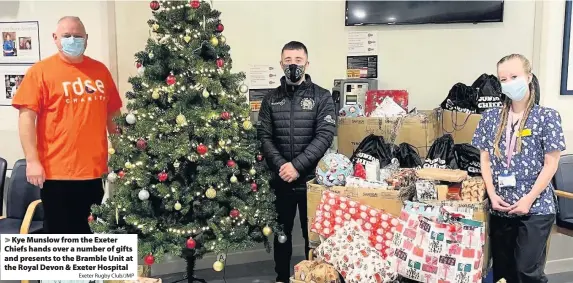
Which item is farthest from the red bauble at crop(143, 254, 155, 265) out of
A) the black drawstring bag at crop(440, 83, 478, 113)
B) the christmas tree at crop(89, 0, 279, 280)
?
the black drawstring bag at crop(440, 83, 478, 113)

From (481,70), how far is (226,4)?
6.29 feet

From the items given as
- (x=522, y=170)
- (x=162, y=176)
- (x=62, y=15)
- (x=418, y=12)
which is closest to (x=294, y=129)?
(x=162, y=176)

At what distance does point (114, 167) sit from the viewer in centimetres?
272

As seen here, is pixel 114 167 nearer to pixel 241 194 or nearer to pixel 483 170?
pixel 241 194

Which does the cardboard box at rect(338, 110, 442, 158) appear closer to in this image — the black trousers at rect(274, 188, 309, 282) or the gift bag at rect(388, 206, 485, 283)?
the black trousers at rect(274, 188, 309, 282)

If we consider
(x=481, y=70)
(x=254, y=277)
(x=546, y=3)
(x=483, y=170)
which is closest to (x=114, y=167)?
(x=254, y=277)

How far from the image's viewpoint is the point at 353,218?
2.56 m

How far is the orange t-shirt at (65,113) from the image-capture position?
2695mm

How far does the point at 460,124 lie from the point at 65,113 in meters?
2.35

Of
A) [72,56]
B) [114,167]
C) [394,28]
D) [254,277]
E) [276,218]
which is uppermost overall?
[394,28]

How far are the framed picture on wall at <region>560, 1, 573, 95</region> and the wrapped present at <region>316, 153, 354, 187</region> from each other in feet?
6.07

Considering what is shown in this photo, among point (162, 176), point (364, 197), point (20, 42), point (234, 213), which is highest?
point (20, 42)

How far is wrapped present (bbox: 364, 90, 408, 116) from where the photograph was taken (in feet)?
11.1

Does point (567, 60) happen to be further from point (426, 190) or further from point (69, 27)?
point (69, 27)
